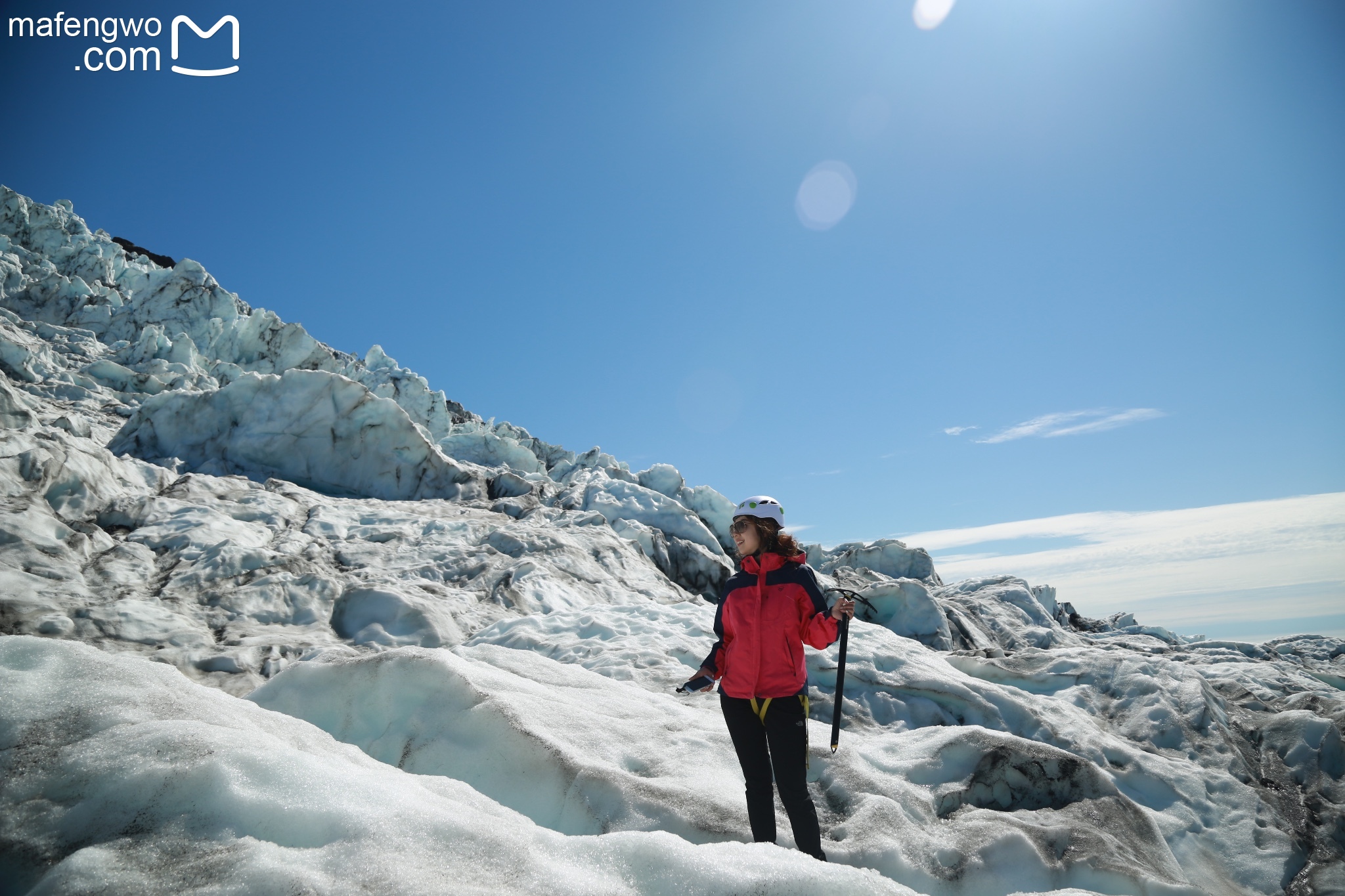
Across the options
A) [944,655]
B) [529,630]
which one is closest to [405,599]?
[529,630]

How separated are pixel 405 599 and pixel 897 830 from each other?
23.0ft

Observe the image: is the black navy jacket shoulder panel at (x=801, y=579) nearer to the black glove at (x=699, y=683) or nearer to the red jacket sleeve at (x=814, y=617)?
the red jacket sleeve at (x=814, y=617)

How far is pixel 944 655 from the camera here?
9.05 meters

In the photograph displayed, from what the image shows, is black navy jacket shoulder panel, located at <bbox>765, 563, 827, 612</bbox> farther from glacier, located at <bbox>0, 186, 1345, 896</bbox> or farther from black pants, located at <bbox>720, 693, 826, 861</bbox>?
glacier, located at <bbox>0, 186, 1345, 896</bbox>

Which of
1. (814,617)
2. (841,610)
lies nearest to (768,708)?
(814,617)

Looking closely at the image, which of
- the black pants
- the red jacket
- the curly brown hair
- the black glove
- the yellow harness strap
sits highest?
the curly brown hair

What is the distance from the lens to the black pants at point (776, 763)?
3371 millimetres

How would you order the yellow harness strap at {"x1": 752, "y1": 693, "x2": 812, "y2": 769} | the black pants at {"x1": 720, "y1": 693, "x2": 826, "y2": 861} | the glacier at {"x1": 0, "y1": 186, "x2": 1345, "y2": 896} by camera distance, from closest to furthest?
the glacier at {"x1": 0, "y1": 186, "x2": 1345, "y2": 896} < the black pants at {"x1": 720, "y1": 693, "x2": 826, "y2": 861} < the yellow harness strap at {"x1": 752, "y1": 693, "x2": 812, "y2": 769}

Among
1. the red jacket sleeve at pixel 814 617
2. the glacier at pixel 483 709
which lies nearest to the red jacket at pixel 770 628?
the red jacket sleeve at pixel 814 617

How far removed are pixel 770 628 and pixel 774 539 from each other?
1.66ft

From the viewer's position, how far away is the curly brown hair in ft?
12.2

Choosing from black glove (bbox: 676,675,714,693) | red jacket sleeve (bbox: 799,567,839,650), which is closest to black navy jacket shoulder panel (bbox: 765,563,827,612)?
red jacket sleeve (bbox: 799,567,839,650)

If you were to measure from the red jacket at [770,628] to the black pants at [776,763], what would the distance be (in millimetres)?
98

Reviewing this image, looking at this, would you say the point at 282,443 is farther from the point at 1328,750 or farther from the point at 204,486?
the point at 1328,750
